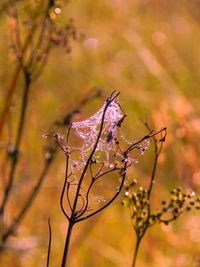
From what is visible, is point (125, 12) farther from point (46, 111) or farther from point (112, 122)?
point (112, 122)

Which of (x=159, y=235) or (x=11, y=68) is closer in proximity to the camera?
(x=159, y=235)

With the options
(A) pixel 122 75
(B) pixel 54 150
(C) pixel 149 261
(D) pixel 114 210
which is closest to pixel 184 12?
(A) pixel 122 75

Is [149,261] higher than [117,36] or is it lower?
lower

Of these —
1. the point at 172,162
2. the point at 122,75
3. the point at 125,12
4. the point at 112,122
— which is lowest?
the point at 112,122

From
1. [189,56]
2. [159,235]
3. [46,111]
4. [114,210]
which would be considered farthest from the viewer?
→ [189,56]

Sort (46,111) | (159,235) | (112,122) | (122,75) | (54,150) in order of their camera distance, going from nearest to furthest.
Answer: (112,122)
(54,150)
(159,235)
(46,111)
(122,75)

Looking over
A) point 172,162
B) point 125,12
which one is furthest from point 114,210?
point 125,12
